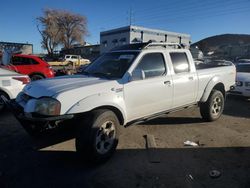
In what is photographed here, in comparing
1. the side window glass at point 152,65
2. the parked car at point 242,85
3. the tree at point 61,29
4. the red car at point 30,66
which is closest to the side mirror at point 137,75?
the side window glass at point 152,65

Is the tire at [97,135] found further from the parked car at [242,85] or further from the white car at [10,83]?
the parked car at [242,85]

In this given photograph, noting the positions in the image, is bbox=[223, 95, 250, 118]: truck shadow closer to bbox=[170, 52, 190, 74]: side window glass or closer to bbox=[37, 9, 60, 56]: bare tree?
bbox=[170, 52, 190, 74]: side window glass

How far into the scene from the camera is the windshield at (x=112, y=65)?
4445 mm

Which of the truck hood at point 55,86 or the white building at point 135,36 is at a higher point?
the white building at point 135,36

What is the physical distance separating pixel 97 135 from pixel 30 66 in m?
8.43

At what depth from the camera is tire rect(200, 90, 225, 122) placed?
6102 millimetres

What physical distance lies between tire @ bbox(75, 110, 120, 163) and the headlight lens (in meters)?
0.45

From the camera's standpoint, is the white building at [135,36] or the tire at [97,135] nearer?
the tire at [97,135]

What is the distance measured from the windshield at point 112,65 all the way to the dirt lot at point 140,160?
4.20 feet

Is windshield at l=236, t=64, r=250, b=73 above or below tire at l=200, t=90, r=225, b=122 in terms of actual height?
above

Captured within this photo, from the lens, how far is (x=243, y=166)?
12.8 feet

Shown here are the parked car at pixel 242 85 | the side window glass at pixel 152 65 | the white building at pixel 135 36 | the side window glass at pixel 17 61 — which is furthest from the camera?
the white building at pixel 135 36

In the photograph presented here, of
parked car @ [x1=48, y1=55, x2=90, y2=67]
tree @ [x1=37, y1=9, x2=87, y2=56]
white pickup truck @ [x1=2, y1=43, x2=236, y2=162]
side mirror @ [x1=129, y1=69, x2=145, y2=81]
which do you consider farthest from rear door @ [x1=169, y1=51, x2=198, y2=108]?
tree @ [x1=37, y1=9, x2=87, y2=56]

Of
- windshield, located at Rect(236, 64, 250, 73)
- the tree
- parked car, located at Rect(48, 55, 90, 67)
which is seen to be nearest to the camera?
windshield, located at Rect(236, 64, 250, 73)
